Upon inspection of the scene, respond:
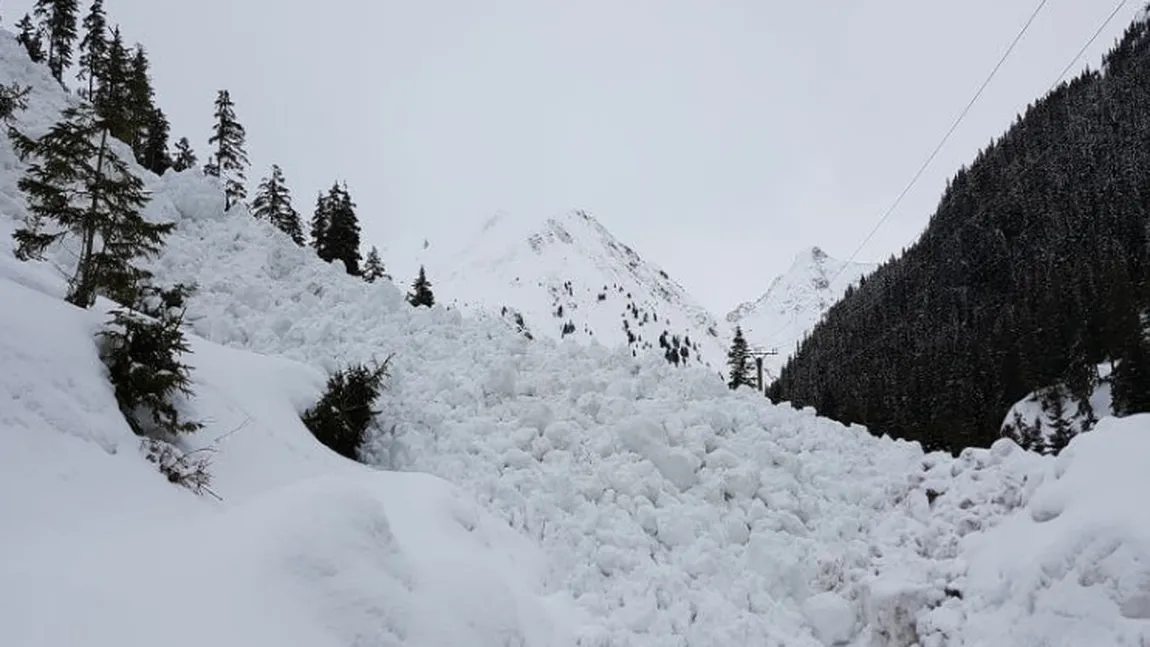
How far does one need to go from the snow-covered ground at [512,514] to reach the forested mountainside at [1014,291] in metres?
43.5

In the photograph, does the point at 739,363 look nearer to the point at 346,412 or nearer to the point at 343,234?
the point at 343,234

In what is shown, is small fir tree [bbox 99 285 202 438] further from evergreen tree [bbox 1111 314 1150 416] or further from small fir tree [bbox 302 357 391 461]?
evergreen tree [bbox 1111 314 1150 416]

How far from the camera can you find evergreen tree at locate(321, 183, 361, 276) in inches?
1464

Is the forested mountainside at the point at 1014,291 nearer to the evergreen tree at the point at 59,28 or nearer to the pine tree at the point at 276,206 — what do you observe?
the pine tree at the point at 276,206

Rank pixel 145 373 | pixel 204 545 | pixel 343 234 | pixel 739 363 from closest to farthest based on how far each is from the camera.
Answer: pixel 204 545 < pixel 145 373 < pixel 343 234 < pixel 739 363

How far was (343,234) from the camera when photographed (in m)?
37.8

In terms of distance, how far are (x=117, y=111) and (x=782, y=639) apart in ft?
49.4

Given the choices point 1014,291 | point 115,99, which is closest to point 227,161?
point 115,99

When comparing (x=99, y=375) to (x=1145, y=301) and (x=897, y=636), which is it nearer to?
(x=897, y=636)

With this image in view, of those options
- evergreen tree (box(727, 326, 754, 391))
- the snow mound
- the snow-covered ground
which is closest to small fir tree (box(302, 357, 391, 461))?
the snow-covered ground

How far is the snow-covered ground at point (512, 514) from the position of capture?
235 inches

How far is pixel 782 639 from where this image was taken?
982 centimetres

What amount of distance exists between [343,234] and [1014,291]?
80.0m

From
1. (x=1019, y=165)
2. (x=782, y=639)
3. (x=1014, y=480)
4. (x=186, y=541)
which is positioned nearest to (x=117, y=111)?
(x=186, y=541)
